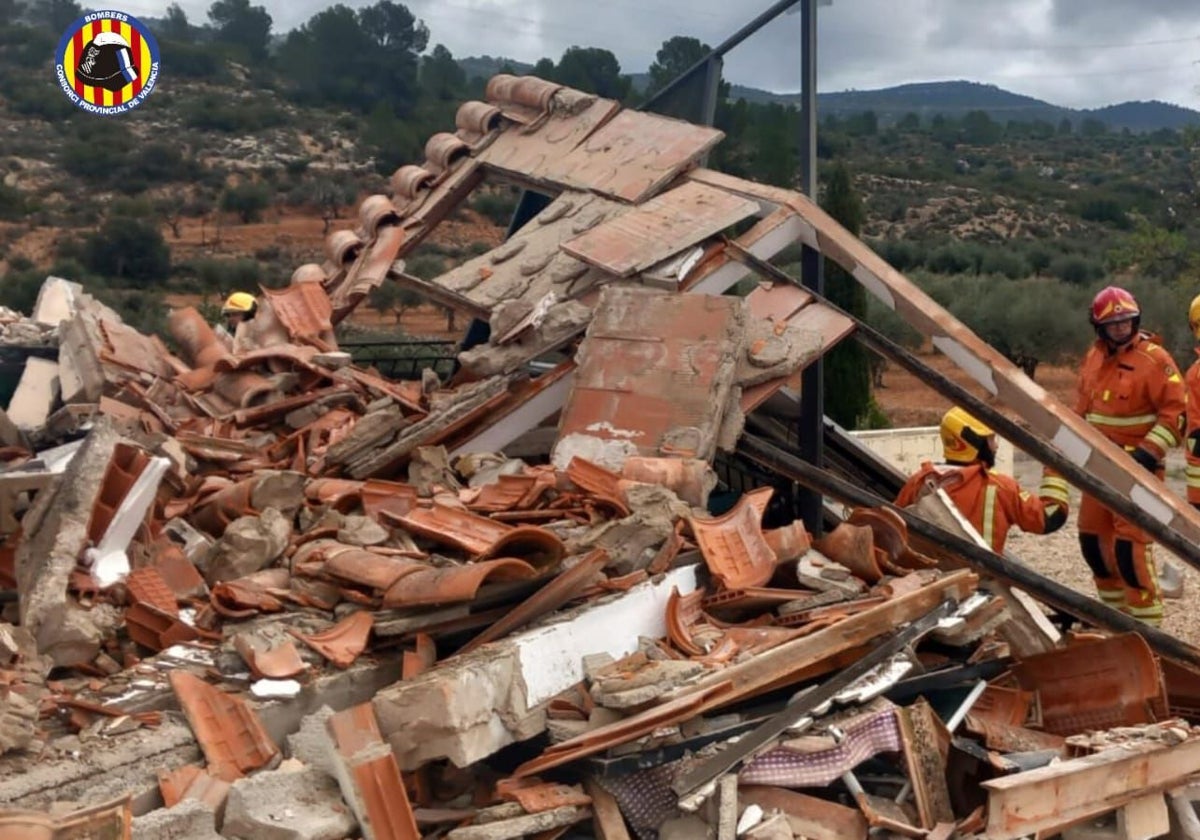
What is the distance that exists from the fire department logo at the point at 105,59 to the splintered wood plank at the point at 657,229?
49.8 feet

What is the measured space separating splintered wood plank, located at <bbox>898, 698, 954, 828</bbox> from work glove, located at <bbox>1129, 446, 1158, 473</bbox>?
3217mm

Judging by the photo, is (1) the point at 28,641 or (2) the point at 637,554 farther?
(2) the point at 637,554

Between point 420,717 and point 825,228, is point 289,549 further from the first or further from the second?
point 825,228

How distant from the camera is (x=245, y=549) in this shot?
5391 millimetres

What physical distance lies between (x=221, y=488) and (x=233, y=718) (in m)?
2.08

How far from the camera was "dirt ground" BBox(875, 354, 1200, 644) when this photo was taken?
9156mm

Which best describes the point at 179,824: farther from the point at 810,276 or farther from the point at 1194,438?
the point at 1194,438

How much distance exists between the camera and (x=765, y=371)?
20.1 feet

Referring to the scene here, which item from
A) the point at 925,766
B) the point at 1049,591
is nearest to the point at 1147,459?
the point at 1049,591

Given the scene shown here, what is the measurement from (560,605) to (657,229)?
9.42ft

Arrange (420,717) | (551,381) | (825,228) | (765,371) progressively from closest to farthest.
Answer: (420,717) → (765,371) → (551,381) → (825,228)

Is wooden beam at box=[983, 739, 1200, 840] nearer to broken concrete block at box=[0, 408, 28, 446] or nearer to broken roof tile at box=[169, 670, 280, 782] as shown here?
broken roof tile at box=[169, 670, 280, 782]

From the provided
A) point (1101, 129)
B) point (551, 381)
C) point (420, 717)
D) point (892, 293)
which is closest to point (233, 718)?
point (420, 717)

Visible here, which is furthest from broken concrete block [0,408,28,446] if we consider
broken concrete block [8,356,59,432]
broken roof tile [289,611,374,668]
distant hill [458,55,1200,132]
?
distant hill [458,55,1200,132]
